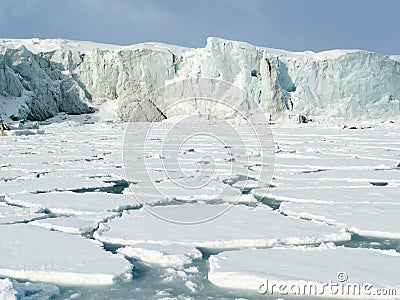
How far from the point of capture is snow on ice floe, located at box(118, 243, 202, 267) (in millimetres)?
2859

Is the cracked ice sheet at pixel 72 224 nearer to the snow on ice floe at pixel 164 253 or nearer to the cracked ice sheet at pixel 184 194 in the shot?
the snow on ice floe at pixel 164 253

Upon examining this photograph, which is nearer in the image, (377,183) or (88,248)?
(88,248)

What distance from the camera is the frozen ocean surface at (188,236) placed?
248 cm

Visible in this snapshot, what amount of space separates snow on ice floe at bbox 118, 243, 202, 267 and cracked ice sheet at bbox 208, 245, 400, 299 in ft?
0.64

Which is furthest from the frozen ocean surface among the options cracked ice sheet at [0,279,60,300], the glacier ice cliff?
the glacier ice cliff

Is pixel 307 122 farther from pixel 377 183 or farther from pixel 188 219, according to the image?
pixel 188 219

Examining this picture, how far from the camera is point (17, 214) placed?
415 cm

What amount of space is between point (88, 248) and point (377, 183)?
15.3 feet

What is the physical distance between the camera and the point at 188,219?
4.03m

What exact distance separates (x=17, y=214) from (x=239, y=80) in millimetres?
27894

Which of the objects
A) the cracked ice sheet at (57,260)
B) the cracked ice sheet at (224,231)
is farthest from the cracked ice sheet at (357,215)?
the cracked ice sheet at (57,260)

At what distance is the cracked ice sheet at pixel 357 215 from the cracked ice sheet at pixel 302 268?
648 millimetres

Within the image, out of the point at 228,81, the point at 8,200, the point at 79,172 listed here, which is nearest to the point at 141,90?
the point at 228,81

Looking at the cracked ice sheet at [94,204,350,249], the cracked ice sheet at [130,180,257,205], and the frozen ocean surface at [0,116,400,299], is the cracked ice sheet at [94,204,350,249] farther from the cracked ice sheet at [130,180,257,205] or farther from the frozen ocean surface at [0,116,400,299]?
the cracked ice sheet at [130,180,257,205]
